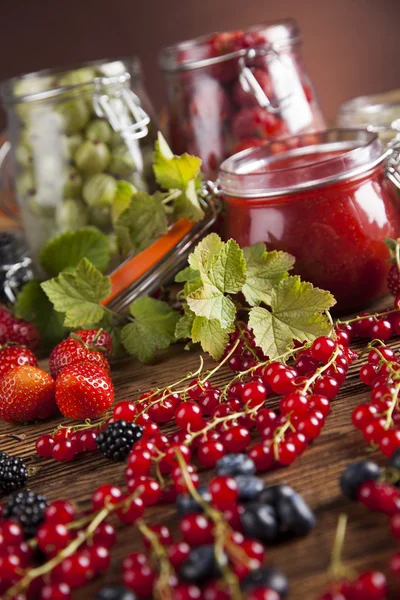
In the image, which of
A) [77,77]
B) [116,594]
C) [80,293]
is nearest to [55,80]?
[77,77]

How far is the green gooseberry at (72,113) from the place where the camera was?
4.49 ft

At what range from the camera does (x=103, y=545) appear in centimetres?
70

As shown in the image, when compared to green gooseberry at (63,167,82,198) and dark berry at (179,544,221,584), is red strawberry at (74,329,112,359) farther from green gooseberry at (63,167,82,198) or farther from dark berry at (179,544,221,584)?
dark berry at (179,544,221,584)

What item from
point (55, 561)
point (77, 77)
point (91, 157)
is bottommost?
Result: point (55, 561)

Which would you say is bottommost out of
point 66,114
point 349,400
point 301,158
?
point 349,400

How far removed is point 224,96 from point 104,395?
642 mm

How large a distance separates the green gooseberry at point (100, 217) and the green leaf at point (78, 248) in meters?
0.05

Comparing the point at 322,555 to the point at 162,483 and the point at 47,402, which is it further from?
the point at 47,402

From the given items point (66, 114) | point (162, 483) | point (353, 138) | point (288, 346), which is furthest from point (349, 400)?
point (66, 114)

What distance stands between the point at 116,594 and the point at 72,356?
0.49 metres

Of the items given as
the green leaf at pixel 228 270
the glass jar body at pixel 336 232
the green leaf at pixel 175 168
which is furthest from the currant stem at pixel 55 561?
the green leaf at pixel 175 168

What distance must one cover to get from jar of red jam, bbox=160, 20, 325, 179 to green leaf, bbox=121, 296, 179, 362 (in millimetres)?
349

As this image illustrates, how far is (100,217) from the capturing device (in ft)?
4.45

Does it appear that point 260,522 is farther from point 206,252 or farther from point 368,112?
point 368,112
